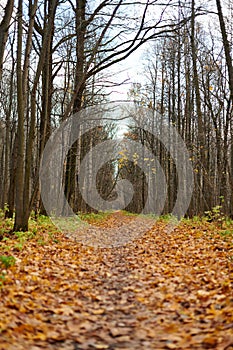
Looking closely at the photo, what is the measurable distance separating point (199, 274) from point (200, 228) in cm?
657

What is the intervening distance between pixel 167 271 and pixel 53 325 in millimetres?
3011

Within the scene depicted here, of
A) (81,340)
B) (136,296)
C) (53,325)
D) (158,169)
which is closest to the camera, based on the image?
(81,340)

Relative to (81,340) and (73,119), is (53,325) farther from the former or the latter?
(73,119)

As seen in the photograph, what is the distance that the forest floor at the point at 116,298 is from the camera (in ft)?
12.1

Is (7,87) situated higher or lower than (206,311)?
higher

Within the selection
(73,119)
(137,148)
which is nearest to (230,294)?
(73,119)

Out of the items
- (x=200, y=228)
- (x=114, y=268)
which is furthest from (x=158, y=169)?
(x=114, y=268)

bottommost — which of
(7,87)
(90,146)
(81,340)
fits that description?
(81,340)

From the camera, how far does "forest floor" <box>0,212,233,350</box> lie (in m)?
3.69

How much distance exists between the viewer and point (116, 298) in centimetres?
518

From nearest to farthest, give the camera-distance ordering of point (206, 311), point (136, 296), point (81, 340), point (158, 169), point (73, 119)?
point (81, 340) → point (206, 311) → point (136, 296) → point (73, 119) → point (158, 169)

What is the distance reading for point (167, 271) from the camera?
6.55m

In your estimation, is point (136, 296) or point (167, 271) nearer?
point (136, 296)

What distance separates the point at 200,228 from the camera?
12.6m
